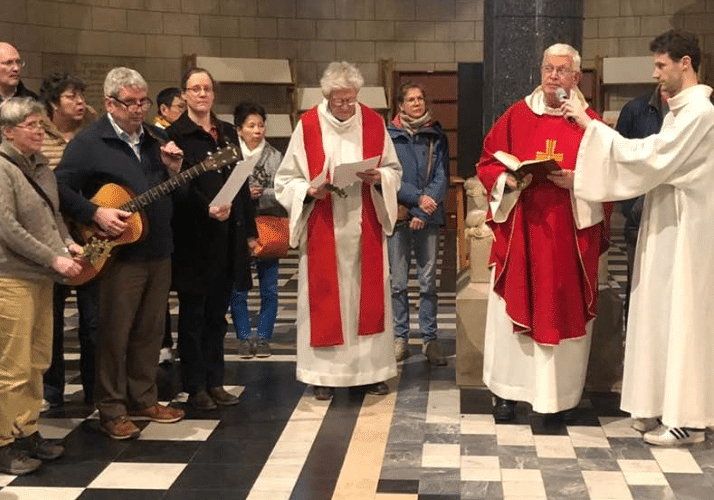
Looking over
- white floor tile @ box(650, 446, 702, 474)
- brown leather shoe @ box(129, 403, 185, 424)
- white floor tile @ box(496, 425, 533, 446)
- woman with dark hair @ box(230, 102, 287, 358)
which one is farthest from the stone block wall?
white floor tile @ box(650, 446, 702, 474)

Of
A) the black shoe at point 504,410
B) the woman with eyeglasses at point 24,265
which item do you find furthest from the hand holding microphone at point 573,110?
the woman with eyeglasses at point 24,265

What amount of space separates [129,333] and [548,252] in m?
1.83

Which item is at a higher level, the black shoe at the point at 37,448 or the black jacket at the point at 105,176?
the black jacket at the point at 105,176

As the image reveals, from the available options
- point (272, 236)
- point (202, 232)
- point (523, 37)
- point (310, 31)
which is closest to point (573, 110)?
point (523, 37)

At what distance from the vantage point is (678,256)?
170 inches

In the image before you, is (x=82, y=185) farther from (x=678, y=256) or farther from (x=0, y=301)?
(x=678, y=256)

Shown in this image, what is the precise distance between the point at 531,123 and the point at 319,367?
1.54 metres

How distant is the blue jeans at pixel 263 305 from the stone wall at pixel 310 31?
5.47 metres

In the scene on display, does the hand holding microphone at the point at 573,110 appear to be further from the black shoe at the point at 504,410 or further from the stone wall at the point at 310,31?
the stone wall at the point at 310,31

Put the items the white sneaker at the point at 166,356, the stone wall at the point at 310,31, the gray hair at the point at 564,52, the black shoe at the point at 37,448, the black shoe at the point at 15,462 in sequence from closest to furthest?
the black shoe at the point at 15,462 → the black shoe at the point at 37,448 → the gray hair at the point at 564,52 → the white sneaker at the point at 166,356 → the stone wall at the point at 310,31

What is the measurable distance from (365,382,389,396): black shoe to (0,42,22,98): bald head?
222cm

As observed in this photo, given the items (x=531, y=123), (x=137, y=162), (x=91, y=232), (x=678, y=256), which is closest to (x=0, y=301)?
(x=91, y=232)

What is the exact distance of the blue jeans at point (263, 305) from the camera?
6.18 m

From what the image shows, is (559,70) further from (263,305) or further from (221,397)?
(263,305)
